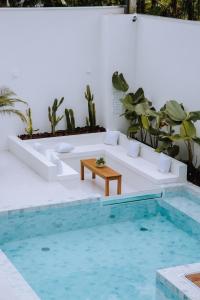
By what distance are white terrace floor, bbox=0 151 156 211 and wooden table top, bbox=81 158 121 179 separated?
16.3 inches

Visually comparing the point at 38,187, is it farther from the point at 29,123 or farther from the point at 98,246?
the point at 29,123

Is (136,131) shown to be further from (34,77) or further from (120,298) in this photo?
(120,298)

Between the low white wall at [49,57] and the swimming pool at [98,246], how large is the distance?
13.3ft

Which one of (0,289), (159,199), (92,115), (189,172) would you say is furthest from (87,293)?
(92,115)

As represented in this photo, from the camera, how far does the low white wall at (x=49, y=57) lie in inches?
563

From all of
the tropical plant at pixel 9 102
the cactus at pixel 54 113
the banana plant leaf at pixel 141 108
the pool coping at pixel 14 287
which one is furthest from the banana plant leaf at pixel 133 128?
the pool coping at pixel 14 287

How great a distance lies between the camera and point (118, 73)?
1516cm

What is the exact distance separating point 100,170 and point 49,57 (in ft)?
12.2

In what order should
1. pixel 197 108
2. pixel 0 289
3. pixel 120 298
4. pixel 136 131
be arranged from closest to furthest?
pixel 0 289
pixel 120 298
pixel 197 108
pixel 136 131

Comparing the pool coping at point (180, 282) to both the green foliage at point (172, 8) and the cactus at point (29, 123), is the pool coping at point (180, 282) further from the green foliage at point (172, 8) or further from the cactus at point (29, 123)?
the cactus at point (29, 123)

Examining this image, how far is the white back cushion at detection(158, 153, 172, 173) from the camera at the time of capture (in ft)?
41.8

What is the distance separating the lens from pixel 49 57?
581 inches

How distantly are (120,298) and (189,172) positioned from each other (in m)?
4.66

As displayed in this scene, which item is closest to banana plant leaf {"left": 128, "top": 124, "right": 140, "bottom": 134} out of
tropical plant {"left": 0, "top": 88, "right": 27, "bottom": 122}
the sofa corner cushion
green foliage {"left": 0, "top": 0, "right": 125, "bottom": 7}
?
the sofa corner cushion
